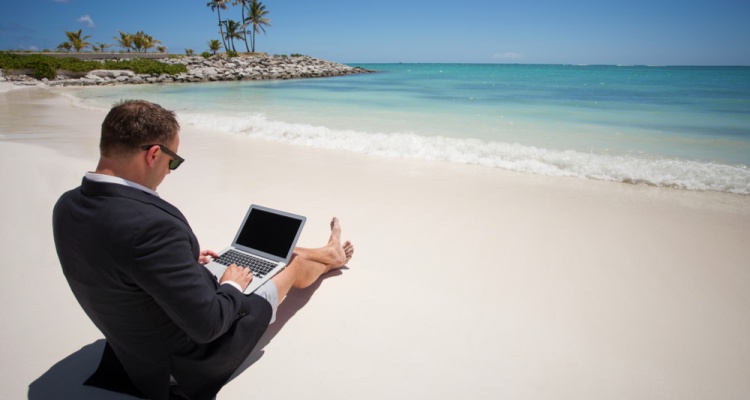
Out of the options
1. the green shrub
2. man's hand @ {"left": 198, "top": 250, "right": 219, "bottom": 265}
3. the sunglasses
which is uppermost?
the green shrub

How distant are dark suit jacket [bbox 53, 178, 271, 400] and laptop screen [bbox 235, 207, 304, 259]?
876mm

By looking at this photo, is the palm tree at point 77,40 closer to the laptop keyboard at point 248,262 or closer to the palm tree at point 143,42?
the palm tree at point 143,42

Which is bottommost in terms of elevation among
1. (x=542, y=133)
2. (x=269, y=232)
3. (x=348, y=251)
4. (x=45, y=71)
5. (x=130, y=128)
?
(x=348, y=251)

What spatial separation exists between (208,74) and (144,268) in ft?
116

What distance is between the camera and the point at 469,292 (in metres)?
3.01

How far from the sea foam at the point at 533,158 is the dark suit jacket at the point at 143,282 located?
5.75m

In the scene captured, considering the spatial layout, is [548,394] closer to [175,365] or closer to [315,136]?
[175,365]

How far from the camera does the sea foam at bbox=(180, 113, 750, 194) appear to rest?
570 cm

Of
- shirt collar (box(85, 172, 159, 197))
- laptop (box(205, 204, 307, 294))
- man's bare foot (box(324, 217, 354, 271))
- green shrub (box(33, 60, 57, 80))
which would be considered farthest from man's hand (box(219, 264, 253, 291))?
green shrub (box(33, 60, 57, 80))

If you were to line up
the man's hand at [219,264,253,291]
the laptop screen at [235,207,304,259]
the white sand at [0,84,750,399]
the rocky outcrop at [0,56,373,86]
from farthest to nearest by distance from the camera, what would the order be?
the rocky outcrop at [0,56,373,86], the laptop screen at [235,207,304,259], the white sand at [0,84,750,399], the man's hand at [219,264,253,291]

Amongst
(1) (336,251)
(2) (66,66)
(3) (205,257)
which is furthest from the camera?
(2) (66,66)

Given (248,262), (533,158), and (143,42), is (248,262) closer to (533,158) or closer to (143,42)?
(533,158)

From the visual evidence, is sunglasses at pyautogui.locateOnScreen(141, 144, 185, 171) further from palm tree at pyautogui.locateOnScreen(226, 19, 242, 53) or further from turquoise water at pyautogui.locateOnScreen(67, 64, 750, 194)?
palm tree at pyautogui.locateOnScreen(226, 19, 242, 53)

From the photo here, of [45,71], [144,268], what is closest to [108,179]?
[144,268]
